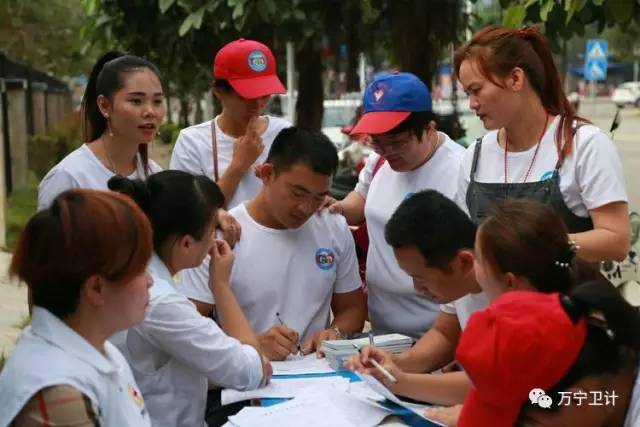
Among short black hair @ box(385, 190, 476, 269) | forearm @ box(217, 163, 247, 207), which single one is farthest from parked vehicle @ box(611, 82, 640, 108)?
short black hair @ box(385, 190, 476, 269)

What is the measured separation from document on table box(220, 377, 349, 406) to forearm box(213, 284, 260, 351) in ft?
0.42

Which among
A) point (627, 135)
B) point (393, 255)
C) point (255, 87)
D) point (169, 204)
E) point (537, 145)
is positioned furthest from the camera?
point (627, 135)

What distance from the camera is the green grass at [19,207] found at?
34.9 feet

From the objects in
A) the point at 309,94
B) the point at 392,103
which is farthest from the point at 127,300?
the point at 309,94

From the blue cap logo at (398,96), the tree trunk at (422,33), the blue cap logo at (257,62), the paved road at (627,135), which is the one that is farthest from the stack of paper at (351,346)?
the tree trunk at (422,33)

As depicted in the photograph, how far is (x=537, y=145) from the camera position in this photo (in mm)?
3051

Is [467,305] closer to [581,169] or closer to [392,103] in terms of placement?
[581,169]

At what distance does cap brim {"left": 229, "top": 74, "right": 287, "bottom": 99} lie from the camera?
3.82 metres

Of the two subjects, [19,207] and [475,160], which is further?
[19,207]

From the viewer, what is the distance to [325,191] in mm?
3268

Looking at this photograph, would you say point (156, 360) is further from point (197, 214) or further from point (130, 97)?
point (130, 97)

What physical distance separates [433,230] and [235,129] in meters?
1.43

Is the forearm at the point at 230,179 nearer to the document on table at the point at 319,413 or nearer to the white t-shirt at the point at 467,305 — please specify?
the white t-shirt at the point at 467,305

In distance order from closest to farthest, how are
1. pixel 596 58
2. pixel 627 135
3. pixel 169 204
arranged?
pixel 169 204, pixel 596 58, pixel 627 135
